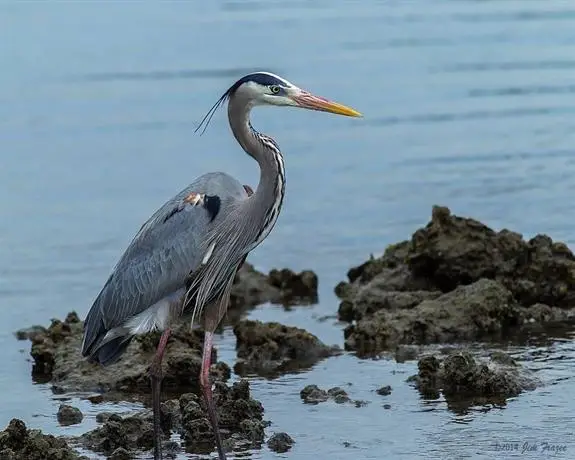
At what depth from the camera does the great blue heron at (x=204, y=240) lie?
8.77m

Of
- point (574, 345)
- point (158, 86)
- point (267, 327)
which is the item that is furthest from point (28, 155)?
point (574, 345)

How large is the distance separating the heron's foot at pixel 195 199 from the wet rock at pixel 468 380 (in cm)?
194

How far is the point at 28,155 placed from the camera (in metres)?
18.0

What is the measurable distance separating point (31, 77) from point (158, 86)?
195 centimetres

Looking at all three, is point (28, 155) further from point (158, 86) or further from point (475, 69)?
point (475, 69)

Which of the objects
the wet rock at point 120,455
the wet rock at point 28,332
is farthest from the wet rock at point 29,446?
the wet rock at point 28,332

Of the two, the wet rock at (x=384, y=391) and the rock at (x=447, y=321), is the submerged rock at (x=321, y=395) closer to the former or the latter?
the wet rock at (x=384, y=391)

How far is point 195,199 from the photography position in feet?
29.0

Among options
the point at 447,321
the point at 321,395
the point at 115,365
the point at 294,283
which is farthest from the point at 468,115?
the point at 321,395

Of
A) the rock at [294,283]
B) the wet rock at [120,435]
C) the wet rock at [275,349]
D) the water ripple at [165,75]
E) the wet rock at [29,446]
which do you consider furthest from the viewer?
the water ripple at [165,75]

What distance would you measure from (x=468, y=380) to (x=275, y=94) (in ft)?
7.30

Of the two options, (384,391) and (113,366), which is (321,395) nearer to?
(384,391)

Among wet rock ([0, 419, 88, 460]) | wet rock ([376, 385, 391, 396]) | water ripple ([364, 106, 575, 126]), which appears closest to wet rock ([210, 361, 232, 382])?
wet rock ([376, 385, 391, 396])

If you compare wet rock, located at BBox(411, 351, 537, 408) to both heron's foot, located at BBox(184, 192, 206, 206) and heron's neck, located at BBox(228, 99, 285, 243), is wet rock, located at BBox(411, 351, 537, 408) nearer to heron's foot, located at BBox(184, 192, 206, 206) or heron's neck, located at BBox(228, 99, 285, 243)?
heron's neck, located at BBox(228, 99, 285, 243)
